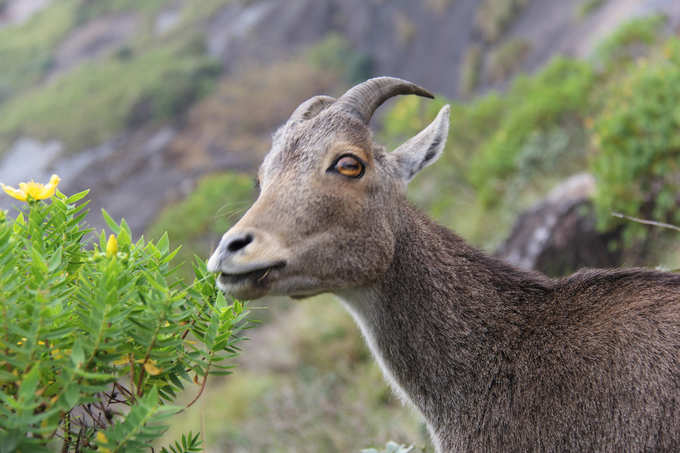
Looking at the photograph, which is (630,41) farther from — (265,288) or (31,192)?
(31,192)

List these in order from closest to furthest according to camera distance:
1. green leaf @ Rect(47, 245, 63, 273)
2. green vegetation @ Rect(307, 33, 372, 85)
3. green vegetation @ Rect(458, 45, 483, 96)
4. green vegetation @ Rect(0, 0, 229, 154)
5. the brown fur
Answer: green leaf @ Rect(47, 245, 63, 273) → the brown fur → green vegetation @ Rect(458, 45, 483, 96) → green vegetation @ Rect(0, 0, 229, 154) → green vegetation @ Rect(307, 33, 372, 85)

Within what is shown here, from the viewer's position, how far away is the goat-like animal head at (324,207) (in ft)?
9.43

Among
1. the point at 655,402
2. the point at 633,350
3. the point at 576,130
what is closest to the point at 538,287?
the point at 633,350

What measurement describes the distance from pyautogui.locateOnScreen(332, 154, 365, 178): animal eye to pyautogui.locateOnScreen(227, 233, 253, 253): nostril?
0.68m

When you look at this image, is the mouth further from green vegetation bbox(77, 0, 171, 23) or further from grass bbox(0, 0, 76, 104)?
green vegetation bbox(77, 0, 171, 23)

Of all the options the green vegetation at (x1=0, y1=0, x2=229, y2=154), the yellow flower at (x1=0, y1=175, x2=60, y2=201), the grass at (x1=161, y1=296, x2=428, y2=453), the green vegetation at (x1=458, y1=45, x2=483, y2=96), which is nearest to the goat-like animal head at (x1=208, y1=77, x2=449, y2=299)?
the yellow flower at (x1=0, y1=175, x2=60, y2=201)

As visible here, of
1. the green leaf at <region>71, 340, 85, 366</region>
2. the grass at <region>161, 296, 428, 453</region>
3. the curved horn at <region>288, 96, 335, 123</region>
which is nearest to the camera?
the green leaf at <region>71, 340, 85, 366</region>

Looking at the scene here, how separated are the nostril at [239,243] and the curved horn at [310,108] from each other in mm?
1079

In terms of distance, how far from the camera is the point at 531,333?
3.22 metres

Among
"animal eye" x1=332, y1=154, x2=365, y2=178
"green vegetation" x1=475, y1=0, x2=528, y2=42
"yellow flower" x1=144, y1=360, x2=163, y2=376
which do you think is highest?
"green vegetation" x1=475, y1=0, x2=528, y2=42

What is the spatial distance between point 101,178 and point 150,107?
378 inches

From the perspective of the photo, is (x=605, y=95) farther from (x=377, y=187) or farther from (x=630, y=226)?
(x=377, y=187)

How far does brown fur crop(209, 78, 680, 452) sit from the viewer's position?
9.38ft

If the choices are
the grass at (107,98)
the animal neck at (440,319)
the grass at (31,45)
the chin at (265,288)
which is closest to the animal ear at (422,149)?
the animal neck at (440,319)
